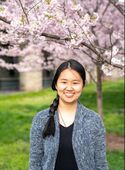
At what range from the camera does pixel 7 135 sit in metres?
11.7

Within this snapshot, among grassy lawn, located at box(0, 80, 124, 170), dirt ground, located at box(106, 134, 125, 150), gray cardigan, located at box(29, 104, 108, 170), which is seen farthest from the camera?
dirt ground, located at box(106, 134, 125, 150)

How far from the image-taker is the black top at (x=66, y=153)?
333cm

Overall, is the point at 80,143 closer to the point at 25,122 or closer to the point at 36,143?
the point at 36,143

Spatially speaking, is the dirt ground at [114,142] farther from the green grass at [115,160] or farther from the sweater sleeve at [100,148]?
the sweater sleeve at [100,148]

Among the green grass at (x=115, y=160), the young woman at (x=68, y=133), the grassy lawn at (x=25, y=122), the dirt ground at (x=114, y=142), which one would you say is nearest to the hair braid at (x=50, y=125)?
the young woman at (x=68, y=133)

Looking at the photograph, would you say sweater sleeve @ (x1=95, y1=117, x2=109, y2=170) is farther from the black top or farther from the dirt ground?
the dirt ground

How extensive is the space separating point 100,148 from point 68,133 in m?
→ 0.24

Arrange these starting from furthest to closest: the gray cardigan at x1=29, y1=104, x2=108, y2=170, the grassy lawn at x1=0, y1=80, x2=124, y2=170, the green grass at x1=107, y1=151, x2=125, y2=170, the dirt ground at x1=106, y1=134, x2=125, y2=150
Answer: the dirt ground at x1=106, y1=134, x2=125, y2=150 < the grassy lawn at x1=0, y1=80, x2=124, y2=170 < the green grass at x1=107, y1=151, x2=125, y2=170 < the gray cardigan at x1=29, y1=104, x2=108, y2=170

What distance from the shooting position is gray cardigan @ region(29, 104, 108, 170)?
3.32 meters

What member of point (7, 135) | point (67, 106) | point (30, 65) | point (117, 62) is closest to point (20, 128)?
point (7, 135)

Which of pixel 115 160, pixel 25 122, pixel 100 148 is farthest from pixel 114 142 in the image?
pixel 100 148

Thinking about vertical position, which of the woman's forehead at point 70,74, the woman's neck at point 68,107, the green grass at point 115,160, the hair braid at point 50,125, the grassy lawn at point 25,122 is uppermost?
the woman's forehead at point 70,74

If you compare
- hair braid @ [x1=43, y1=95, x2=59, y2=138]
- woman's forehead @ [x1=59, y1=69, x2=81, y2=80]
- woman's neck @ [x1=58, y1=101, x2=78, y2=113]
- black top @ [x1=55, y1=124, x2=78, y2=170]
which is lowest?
black top @ [x1=55, y1=124, x2=78, y2=170]

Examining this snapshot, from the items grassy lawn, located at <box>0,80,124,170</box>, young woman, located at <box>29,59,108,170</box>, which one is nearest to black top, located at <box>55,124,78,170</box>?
young woman, located at <box>29,59,108,170</box>
